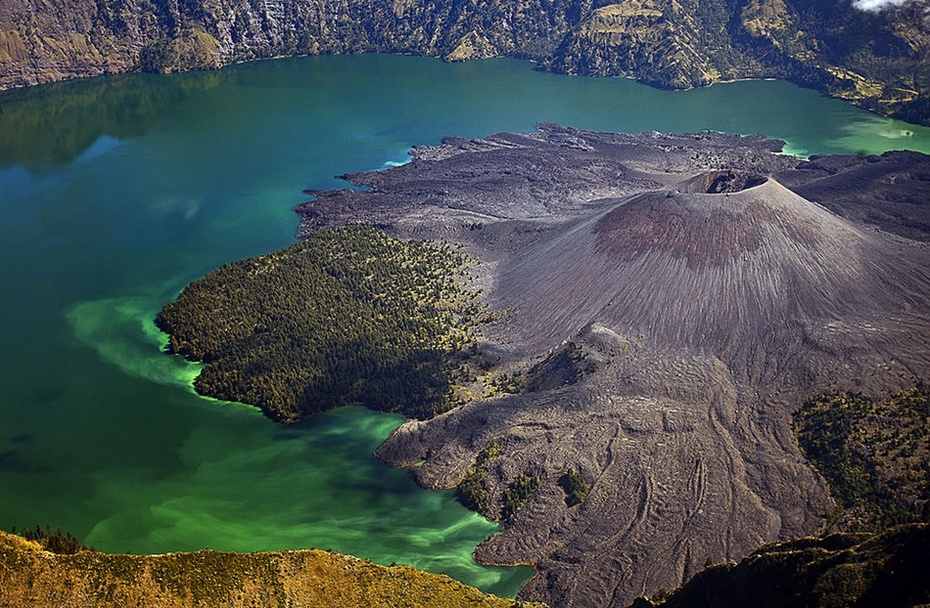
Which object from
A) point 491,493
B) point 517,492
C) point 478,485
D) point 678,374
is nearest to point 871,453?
point 678,374

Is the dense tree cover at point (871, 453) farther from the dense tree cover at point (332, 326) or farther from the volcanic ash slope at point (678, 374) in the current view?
the dense tree cover at point (332, 326)


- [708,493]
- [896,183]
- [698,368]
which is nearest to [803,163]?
[896,183]

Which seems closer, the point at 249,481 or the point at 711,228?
the point at 249,481

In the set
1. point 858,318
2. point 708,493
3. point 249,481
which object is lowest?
point 249,481

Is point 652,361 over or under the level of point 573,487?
over

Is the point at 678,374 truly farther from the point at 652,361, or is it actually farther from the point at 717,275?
the point at 717,275

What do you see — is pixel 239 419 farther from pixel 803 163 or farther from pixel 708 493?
pixel 803 163
